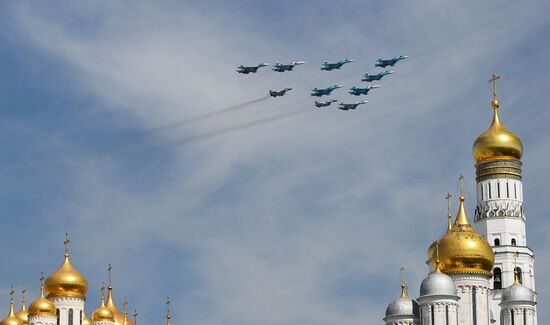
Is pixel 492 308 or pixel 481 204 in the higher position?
pixel 481 204

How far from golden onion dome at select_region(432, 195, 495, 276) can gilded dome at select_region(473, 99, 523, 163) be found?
9291 mm

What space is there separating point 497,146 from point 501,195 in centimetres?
299

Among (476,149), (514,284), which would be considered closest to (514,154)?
(476,149)

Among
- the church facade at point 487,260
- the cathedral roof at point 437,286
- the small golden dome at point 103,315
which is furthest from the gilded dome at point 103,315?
the cathedral roof at point 437,286

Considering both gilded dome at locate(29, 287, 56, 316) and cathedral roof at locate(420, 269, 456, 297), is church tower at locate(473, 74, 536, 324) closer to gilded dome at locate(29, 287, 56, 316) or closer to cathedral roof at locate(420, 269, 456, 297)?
cathedral roof at locate(420, 269, 456, 297)

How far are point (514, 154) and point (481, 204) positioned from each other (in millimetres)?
3653

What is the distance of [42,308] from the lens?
103 m

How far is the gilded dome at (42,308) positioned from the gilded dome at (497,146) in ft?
91.2

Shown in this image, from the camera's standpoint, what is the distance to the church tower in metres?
101

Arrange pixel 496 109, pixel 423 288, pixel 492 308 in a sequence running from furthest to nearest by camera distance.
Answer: pixel 496 109, pixel 492 308, pixel 423 288

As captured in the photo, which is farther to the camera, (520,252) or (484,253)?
(520,252)

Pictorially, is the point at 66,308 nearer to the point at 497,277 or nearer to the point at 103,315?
the point at 103,315

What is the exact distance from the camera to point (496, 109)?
343 feet

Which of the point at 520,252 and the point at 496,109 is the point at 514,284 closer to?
the point at 520,252
